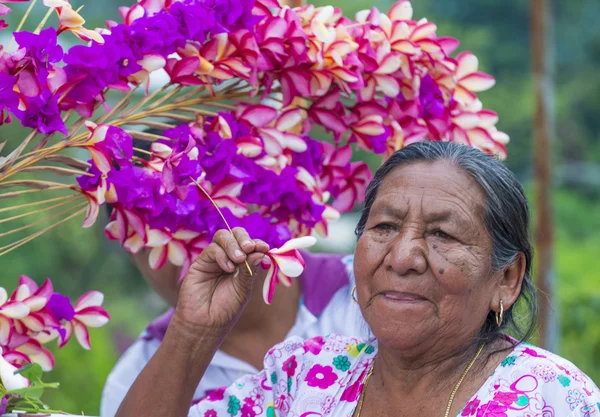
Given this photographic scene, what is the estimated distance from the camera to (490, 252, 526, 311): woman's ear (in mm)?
1908

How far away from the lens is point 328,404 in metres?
2.04

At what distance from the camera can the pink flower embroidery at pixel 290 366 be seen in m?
2.16

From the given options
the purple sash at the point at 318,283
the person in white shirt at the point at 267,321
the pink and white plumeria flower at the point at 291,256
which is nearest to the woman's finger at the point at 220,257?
the pink and white plumeria flower at the point at 291,256

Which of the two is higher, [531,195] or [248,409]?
[531,195]

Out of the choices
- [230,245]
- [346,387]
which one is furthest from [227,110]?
[346,387]

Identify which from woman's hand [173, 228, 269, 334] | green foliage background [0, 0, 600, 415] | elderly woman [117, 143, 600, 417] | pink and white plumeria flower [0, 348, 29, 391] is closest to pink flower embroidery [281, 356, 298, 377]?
elderly woman [117, 143, 600, 417]

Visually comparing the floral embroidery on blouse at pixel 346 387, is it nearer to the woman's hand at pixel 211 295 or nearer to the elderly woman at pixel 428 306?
the elderly woman at pixel 428 306

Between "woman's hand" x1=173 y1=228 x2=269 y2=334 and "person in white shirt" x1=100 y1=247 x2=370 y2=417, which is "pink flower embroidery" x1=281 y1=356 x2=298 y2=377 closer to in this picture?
"woman's hand" x1=173 y1=228 x2=269 y2=334

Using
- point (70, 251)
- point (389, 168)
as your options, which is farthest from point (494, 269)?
point (70, 251)

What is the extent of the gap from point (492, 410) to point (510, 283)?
0.30m

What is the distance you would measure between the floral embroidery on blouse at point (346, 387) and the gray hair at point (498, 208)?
3.8 inches

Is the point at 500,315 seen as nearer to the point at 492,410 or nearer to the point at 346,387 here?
the point at 492,410

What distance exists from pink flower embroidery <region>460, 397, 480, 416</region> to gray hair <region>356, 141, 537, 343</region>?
0.16 m

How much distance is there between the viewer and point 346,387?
2072 millimetres
